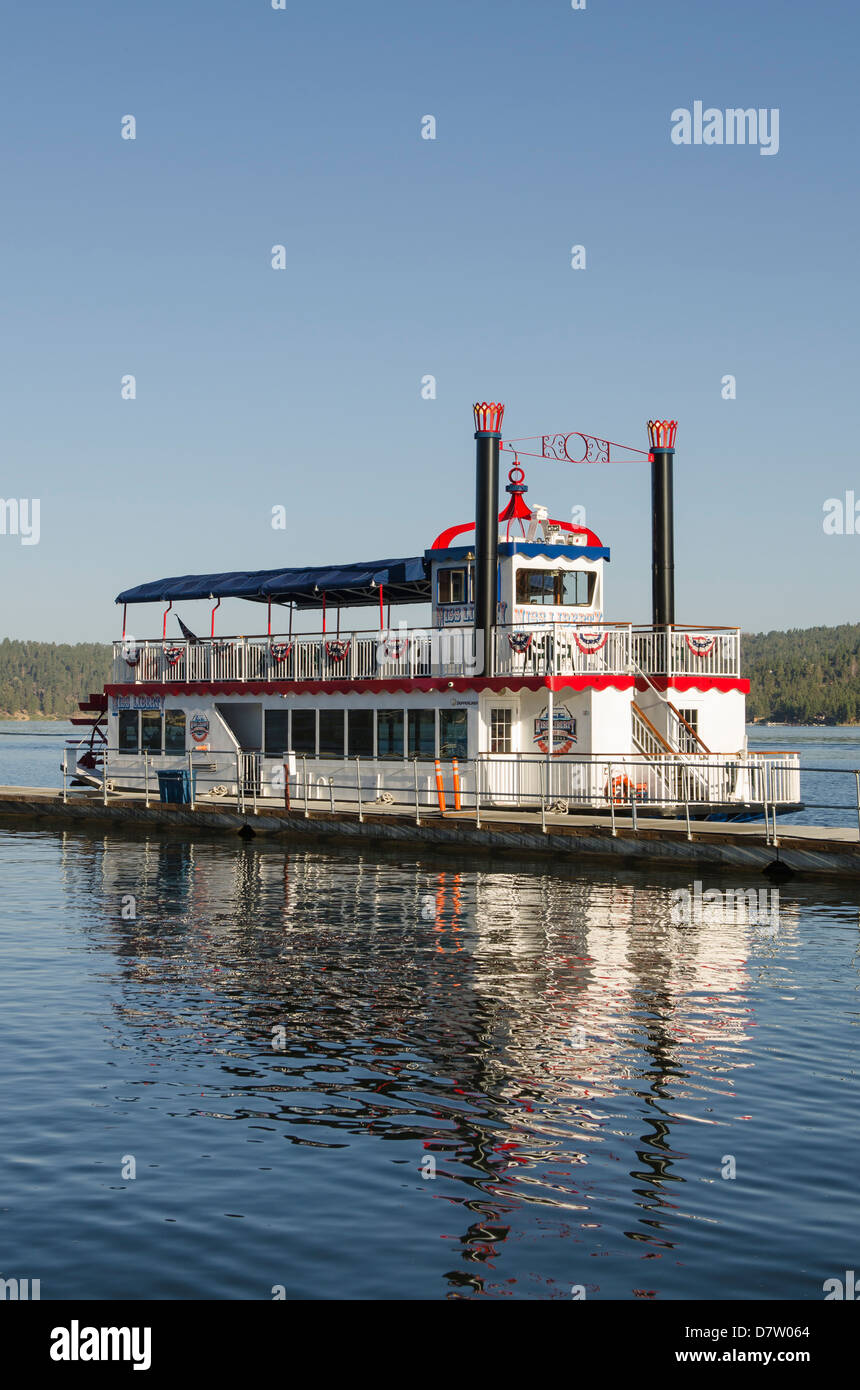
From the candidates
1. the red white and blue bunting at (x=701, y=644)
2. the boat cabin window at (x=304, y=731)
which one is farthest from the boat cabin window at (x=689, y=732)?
the boat cabin window at (x=304, y=731)

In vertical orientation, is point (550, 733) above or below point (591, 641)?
below

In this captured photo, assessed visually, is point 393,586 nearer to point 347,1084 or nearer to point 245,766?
point 245,766

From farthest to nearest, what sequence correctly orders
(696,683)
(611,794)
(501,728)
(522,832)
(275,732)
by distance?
(275,732) < (501,728) < (696,683) < (522,832) < (611,794)

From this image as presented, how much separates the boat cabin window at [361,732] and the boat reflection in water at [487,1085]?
38.7 feet

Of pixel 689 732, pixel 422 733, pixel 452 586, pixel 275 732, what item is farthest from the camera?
pixel 275 732

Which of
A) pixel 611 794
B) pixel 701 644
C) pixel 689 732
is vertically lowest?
pixel 611 794

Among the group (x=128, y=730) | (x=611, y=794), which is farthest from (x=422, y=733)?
(x=128, y=730)

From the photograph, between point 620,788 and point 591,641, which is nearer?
point 620,788

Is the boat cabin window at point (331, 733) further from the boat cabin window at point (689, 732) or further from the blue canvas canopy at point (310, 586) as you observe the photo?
the boat cabin window at point (689, 732)

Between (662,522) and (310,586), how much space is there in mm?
10201

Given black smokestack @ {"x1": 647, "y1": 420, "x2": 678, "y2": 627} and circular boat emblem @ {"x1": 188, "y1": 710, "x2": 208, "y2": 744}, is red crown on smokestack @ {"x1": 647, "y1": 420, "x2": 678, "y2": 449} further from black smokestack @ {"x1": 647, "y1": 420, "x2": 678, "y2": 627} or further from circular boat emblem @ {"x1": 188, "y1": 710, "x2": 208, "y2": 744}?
circular boat emblem @ {"x1": 188, "y1": 710, "x2": 208, "y2": 744}

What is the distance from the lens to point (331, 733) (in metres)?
38.9

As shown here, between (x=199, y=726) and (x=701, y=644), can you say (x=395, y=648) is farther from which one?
(x=199, y=726)
